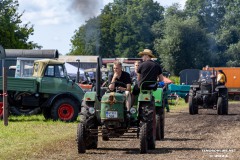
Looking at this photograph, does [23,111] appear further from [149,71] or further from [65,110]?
[149,71]

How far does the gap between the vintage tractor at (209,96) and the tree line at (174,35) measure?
2752 cm

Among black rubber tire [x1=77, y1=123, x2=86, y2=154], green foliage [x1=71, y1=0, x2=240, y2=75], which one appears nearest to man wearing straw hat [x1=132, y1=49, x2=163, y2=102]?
black rubber tire [x1=77, y1=123, x2=86, y2=154]

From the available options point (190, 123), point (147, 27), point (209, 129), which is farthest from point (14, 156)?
point (147, 27)

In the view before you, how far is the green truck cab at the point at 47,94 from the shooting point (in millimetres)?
24953

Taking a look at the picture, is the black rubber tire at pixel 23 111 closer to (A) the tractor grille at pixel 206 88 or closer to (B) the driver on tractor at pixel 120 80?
(A) the tractor grille at pixel 206 88

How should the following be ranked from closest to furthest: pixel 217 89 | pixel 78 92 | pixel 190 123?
pixel 190 123
pixel 78 92
pixel 217 89

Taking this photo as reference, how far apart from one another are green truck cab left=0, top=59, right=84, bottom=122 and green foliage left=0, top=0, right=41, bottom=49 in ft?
80.4

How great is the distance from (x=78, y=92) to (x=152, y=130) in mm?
10057

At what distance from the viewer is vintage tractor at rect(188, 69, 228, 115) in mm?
29344

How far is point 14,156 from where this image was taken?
14.6 m

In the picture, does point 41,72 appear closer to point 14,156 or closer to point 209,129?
point 209,129

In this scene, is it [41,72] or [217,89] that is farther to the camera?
[217,89]

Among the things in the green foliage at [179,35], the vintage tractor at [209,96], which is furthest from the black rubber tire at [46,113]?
the green foliage at [179,35]

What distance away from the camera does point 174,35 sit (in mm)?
84938
